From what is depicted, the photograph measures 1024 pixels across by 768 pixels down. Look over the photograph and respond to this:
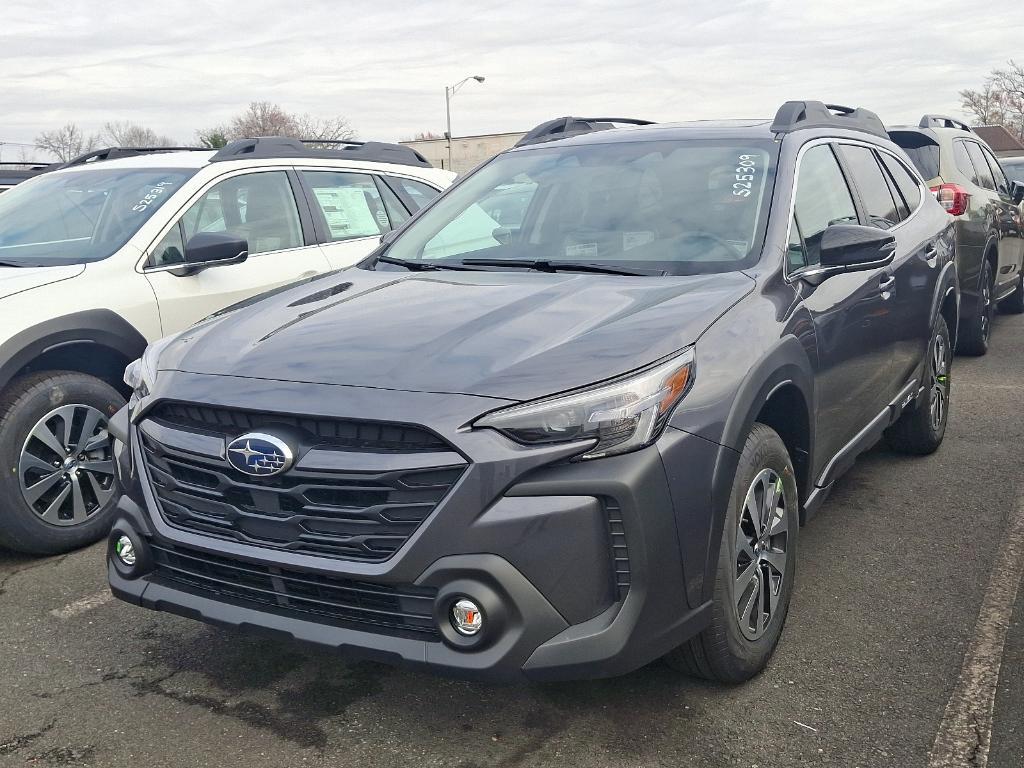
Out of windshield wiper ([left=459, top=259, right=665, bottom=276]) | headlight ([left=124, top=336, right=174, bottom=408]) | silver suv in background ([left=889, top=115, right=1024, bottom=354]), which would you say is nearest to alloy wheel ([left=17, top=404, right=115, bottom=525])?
headlight ([left=124, top=336, right=174, bottom=408])

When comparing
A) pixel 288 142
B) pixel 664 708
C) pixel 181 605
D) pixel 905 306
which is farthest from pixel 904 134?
pixel 181 605

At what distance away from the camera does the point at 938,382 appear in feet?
18.1

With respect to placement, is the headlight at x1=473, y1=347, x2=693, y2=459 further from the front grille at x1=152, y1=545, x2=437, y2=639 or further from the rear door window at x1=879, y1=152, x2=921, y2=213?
the rear door window at x1=879, y1=152, x2=921, y2=213

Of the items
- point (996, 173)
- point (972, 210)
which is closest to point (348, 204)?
point (972, 210)

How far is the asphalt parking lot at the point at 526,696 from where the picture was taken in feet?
9.36

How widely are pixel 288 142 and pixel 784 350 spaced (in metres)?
3.76

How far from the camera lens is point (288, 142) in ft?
19.9

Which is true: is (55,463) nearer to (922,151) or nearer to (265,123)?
(922,151)

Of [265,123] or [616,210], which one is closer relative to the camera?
[616,210]

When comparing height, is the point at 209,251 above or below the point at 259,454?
above

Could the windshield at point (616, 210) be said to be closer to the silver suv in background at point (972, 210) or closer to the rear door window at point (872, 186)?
the rear door window at point (872, 186)

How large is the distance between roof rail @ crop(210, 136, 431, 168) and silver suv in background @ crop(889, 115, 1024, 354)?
12.7 feet

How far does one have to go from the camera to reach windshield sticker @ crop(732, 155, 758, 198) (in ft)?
12.4

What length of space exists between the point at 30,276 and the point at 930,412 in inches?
173
